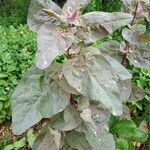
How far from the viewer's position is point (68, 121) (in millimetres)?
1765

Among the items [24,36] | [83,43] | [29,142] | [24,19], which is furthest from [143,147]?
[24,19]

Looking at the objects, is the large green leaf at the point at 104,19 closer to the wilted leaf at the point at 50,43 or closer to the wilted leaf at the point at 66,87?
the wilted leaf at the point at 50,43

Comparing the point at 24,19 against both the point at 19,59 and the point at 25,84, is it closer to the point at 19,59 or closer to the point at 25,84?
the point at 19,59

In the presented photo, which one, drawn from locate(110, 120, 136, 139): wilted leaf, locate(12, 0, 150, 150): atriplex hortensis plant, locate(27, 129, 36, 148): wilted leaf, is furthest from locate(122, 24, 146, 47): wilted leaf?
locate(27, 129, 36, 148): wilted leaf

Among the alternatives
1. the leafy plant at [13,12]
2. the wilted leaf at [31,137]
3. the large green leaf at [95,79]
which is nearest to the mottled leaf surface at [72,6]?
the large green leaf at [95,79]

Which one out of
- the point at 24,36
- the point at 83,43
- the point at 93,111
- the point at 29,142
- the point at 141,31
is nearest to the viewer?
the point at 83,43

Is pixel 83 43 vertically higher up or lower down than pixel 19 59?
higher up

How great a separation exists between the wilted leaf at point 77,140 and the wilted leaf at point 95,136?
9 cm

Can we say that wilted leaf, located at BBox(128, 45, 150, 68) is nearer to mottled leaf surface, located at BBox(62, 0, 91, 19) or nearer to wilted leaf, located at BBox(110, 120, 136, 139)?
wilted leaf, located at BBox(110, 120, 136, 139)

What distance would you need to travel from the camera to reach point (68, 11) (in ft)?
5.39

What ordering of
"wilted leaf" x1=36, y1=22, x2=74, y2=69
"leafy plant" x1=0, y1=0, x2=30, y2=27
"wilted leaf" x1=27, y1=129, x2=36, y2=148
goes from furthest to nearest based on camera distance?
"leafy plant" x1=0, y1=0, x2=30, y2=27 < "wilted leaf" x1=27, y1=129, x2=36, y2=148 < "wilted leaf" x1=36, y1=22, x2=74, y2=69

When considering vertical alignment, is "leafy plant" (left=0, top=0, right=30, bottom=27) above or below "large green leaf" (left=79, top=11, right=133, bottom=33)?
below

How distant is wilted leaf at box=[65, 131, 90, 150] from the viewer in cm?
188

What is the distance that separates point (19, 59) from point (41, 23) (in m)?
1.34
